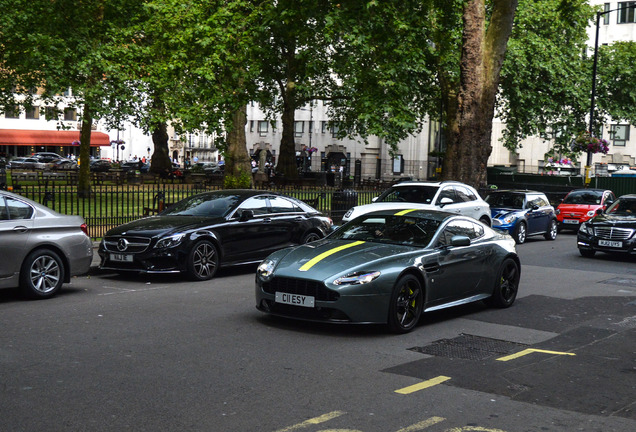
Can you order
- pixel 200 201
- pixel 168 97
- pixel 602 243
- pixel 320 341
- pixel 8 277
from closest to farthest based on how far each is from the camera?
pixel 320 341 → pixel 8 277 → pixel 200 201 → pixel 602 243 → pixel 168 97

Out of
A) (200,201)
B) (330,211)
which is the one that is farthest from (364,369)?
(330,211)

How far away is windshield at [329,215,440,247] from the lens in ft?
32.5

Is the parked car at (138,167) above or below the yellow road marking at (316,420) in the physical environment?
above

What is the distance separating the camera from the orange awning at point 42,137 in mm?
75812

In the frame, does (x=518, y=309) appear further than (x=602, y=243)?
No

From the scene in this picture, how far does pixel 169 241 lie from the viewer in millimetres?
12719

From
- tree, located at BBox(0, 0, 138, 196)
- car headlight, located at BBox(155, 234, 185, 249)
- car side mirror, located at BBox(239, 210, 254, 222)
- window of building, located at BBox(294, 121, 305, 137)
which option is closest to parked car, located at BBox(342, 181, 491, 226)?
car side mirror, located at BBox(239, 210, 254, 222)

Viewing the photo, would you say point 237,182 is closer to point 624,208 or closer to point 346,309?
point 624,208

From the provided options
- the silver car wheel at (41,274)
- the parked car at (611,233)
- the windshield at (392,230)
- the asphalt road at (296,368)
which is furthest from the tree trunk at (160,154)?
the windshield at (392,230)

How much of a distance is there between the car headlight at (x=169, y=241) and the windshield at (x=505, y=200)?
44.7 feet

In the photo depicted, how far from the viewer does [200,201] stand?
14.5m

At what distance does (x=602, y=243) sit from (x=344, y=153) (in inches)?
2136

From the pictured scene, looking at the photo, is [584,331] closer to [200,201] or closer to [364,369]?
[364,369]

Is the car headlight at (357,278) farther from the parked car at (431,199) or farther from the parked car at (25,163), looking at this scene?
the parked car at (25,163)
